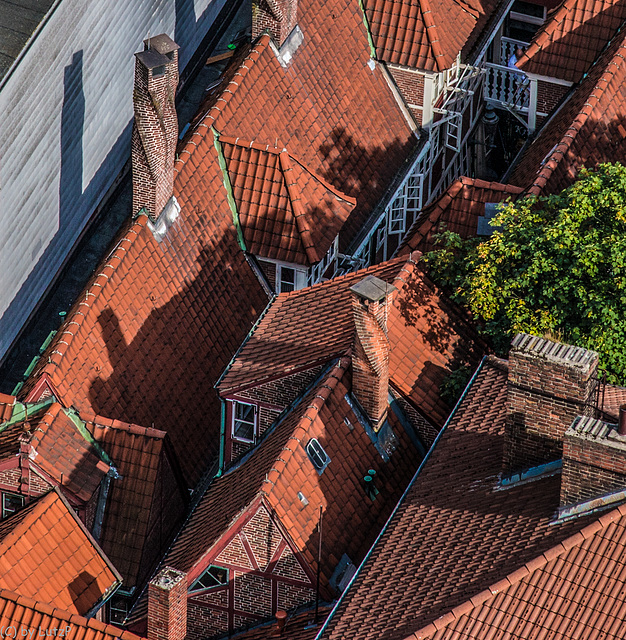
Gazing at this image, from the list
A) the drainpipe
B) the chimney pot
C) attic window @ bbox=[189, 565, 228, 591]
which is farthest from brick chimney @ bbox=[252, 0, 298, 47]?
the chimney pot

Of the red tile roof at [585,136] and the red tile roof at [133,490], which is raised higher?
the red tile roof at [585,136]

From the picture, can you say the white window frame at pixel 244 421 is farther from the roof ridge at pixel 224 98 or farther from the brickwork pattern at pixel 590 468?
the brickwork pattern at pixel 590 468

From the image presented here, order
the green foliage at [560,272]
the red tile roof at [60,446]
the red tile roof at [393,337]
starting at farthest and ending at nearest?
the red tile roof at [393,337] → the green foliage at [560,272] → the red tile roof at [60,446]

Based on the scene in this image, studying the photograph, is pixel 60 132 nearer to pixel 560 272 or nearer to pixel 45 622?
pixel 560 272

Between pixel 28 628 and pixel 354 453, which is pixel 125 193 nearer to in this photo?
pixel 354 453

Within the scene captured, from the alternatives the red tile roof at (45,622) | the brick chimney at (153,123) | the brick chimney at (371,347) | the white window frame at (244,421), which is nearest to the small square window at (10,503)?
the red tile roof at (45,622)
